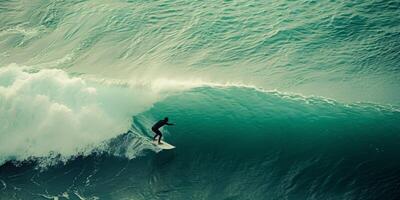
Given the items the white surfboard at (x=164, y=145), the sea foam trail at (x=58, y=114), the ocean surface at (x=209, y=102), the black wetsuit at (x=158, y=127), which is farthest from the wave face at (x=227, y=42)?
the white surfboard at (x=164, y=145)

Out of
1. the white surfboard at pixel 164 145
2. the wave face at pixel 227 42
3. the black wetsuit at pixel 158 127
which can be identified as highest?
the wave face at pixel 227 42

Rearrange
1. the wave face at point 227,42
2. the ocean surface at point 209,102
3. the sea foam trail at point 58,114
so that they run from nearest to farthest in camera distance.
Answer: the ocean surface at point 209,102
the sea foam trail at point 58,114
the wave face at point 227,42

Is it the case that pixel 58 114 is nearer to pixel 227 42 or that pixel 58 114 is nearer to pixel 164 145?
pixel 164 145

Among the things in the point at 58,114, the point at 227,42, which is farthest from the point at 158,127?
the point at 227,42

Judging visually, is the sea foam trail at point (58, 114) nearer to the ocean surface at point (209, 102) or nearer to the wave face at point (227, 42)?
the ocean surface at point (209, 102)

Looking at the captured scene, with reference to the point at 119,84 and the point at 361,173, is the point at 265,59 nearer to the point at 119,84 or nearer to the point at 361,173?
the point at 119,84

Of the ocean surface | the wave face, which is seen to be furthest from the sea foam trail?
the wave face

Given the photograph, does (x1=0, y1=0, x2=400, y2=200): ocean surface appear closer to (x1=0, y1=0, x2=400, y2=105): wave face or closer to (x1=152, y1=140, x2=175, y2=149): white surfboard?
(x1=0, y1=0, x2=400, y2=105): wave face
